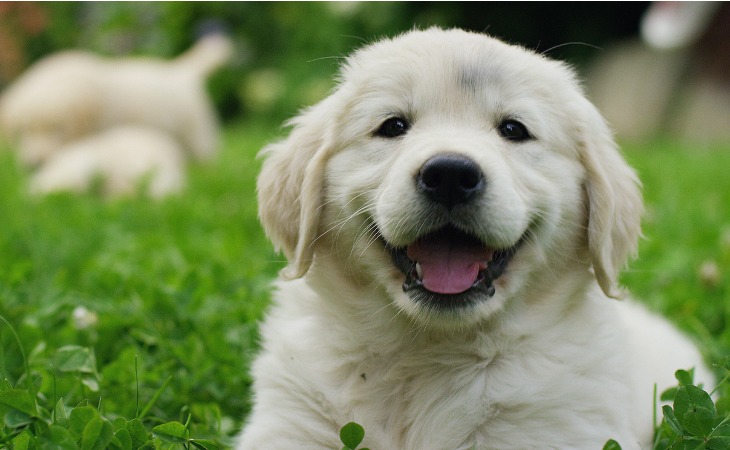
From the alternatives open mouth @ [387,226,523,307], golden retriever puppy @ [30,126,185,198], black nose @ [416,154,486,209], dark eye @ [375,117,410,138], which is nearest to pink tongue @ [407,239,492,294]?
open mouth @ [387,226,523,307]

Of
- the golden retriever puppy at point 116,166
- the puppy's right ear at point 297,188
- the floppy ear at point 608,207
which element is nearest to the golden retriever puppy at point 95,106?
the golden retriever puppy at point 116,166

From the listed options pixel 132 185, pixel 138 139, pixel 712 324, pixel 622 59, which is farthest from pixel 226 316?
pixel 622 59

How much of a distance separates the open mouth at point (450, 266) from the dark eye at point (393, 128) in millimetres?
401

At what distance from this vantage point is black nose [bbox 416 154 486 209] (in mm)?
2492

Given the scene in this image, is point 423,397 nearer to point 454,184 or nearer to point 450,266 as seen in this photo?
point 450,266

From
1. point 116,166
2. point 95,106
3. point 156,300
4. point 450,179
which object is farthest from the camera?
point 95,106

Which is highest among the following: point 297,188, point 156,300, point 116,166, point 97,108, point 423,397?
point 297,188

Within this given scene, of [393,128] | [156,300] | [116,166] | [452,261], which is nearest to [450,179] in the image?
[452,261]

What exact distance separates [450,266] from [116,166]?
5.54m

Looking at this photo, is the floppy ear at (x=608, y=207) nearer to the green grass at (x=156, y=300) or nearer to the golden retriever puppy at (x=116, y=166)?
the green grass at (x=156, y=300)

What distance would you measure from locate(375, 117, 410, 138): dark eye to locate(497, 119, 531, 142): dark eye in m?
0.32

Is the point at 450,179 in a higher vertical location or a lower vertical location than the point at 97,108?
higher

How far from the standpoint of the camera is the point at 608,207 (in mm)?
2898

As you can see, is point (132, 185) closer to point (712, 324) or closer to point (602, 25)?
point (712, 324)
